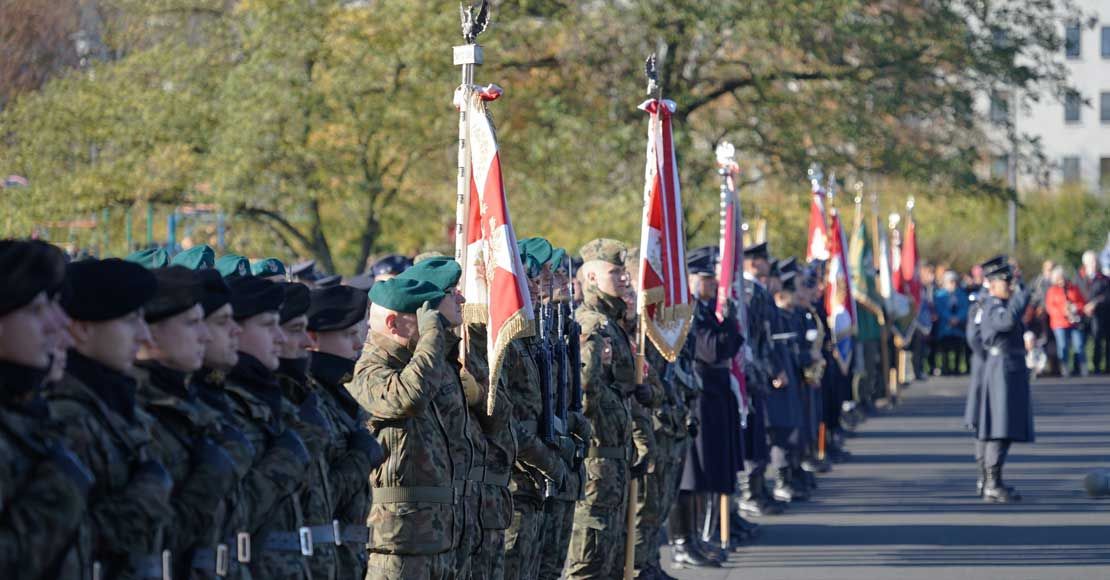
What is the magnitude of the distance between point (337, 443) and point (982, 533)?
8.47m

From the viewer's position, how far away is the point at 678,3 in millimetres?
22844

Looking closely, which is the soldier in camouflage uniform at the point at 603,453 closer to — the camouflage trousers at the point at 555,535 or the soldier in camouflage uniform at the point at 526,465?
the camouflage trousers at the point at 555,535

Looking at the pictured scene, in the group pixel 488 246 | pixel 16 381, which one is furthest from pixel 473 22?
pixel 16 381

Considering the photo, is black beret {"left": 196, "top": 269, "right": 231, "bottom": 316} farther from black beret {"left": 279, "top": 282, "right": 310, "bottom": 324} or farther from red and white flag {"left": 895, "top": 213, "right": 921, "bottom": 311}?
red and white flag {"left": 895, "top": 213, "right": 921, "bottom": 311}

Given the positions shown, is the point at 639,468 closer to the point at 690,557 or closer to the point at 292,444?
the point at 690,557

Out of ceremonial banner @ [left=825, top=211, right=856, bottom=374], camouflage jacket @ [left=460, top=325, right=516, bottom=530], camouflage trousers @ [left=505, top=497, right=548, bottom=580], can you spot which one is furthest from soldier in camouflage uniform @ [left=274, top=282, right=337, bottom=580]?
ceremonial banner @ [left=825, top=211, right=856, bottom=374]

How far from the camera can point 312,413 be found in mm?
5719

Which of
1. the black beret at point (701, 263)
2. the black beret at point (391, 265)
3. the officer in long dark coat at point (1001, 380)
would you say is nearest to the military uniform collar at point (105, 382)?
the black beret at point (391, 265)

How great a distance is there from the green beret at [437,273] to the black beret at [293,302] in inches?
35.5

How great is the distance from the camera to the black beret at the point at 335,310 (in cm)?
625

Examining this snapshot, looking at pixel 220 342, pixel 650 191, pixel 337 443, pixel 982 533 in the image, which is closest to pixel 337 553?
pixel 337 443

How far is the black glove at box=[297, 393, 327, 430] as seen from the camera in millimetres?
5676

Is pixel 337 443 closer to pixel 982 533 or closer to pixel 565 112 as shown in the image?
pixel 982 533

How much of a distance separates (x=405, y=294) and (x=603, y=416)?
9.22ft
